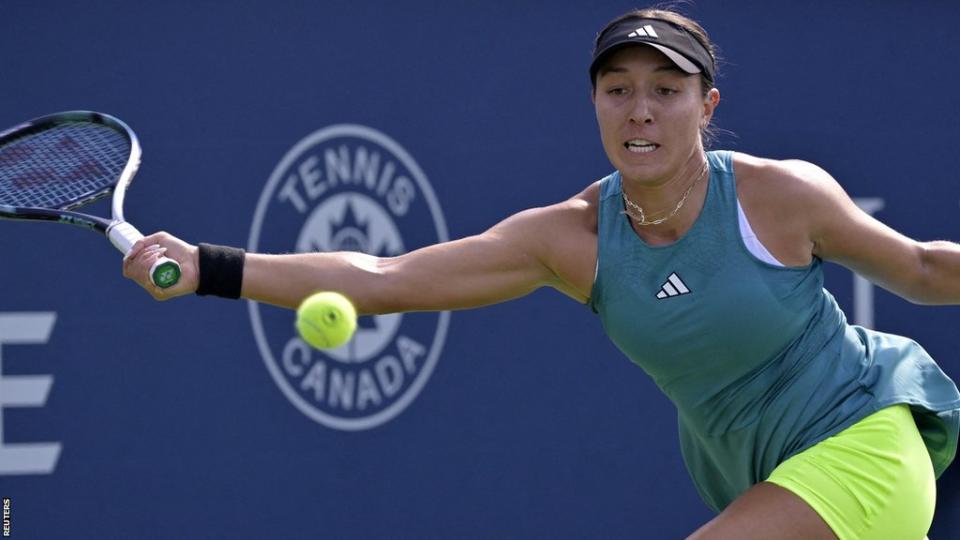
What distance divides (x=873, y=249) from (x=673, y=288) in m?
0.44

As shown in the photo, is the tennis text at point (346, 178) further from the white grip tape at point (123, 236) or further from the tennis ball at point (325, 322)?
the tennis ball at point (325, 322)

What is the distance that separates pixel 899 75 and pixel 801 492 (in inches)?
115

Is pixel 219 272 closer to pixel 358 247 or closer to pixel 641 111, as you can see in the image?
pixel 641 111


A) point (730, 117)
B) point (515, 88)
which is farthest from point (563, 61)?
point (730, 117)

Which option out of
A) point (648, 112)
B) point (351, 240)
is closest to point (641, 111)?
point (648, 112)

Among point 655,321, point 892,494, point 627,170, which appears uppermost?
point 627,170

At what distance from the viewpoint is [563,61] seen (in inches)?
213

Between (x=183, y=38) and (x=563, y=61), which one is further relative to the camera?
(x=563, y=61)

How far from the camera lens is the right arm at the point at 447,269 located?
3379 mm

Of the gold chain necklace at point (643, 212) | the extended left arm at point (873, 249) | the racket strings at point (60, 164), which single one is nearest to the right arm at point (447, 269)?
the gold chain necklace at point (643, 212)

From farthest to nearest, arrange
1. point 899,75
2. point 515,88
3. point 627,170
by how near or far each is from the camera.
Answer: point 899,75 → point 515,88 → point 627,170

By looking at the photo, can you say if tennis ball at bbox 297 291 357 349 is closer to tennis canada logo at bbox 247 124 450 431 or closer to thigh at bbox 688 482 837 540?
thigh at bbox 688 482 837 540

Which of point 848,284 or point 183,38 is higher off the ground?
point 183,38

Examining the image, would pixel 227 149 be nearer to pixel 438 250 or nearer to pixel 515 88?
pixel 515 88
